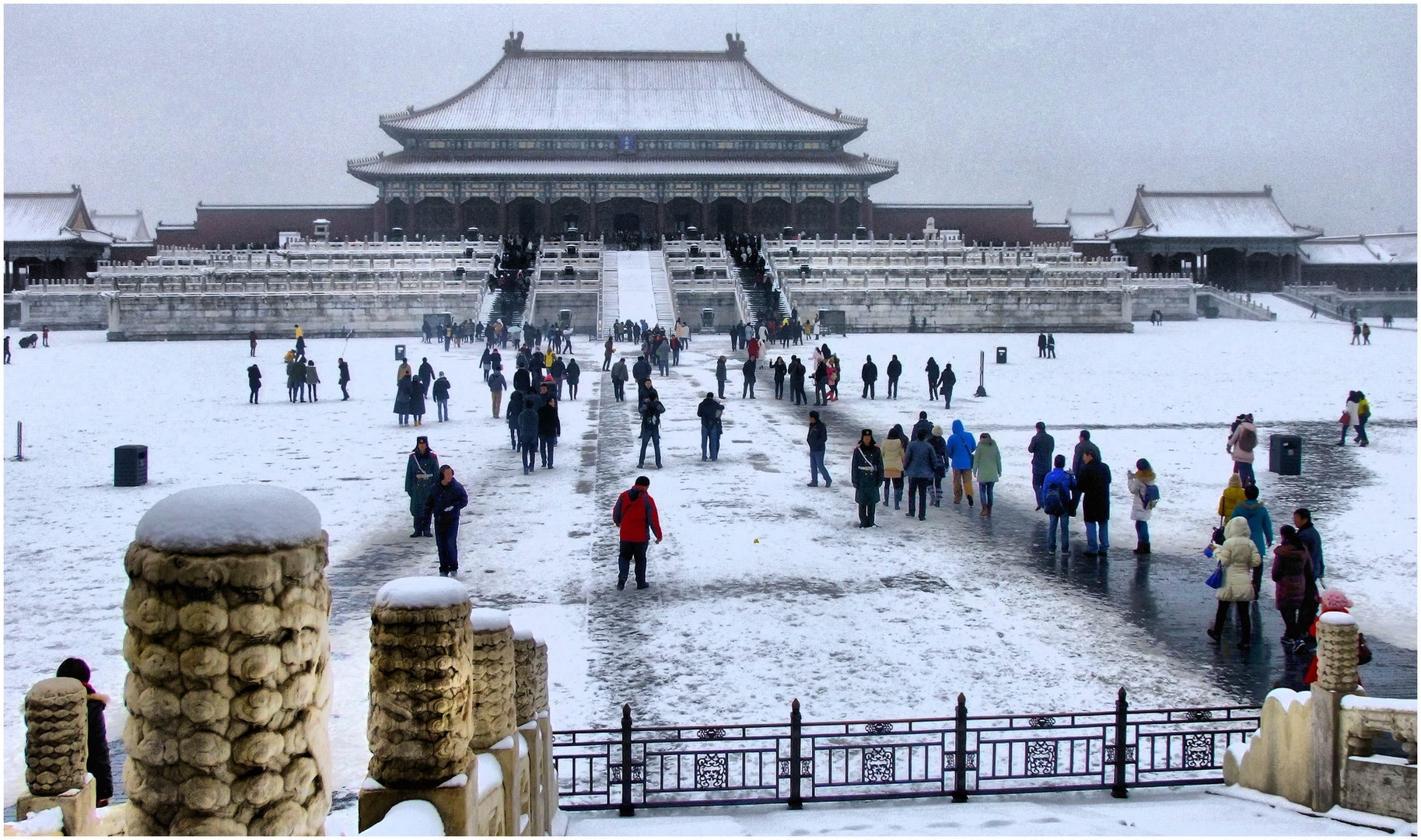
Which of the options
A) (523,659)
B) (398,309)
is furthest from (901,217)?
(523,659)

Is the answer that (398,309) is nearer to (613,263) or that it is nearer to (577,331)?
(577,331)

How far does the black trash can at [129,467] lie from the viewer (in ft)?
47.8

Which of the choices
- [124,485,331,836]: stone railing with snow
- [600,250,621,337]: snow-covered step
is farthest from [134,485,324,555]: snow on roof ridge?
[600,250,621,337]: snow-covered step

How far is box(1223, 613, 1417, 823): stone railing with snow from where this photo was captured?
19.8 feet

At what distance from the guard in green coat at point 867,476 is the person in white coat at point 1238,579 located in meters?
4.27

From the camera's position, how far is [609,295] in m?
45.1

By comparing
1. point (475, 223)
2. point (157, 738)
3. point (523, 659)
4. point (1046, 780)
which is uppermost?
point (475, 223)

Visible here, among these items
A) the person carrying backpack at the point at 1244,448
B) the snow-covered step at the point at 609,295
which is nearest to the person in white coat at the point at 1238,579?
the person carrying backpack at the point at 1244,448

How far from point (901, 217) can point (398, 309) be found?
34554mm

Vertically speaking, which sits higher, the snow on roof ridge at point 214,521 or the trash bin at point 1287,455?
the snow on roof ridge at point 214,521

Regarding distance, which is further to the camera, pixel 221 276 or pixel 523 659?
pixel 221 276

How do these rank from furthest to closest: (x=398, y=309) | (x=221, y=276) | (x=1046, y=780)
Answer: (x=221, y=276) < (x=398, y=309) < (x=1046, y=780)

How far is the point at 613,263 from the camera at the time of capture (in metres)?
50.7

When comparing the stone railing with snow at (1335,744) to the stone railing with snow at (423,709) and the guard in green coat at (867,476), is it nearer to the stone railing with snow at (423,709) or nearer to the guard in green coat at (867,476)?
the stone railing with snow at (423,709)
